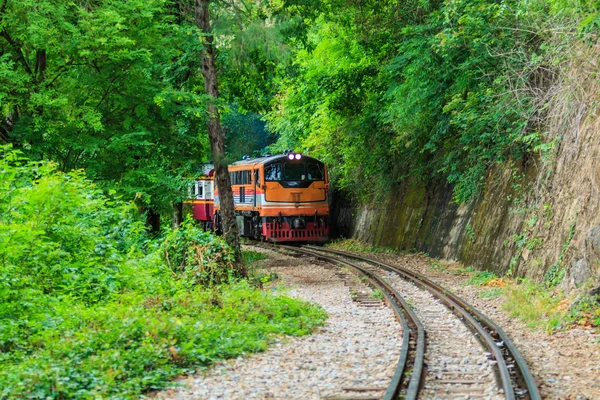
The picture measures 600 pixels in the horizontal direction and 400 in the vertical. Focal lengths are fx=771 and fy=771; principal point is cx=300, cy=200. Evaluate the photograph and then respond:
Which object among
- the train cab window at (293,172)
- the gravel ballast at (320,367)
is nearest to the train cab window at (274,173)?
the train cab window at (293,172)

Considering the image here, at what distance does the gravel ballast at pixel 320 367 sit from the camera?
7371 millimetres

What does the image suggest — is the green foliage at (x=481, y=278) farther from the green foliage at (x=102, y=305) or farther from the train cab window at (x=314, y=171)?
the train cab window at (x=314, y=171)

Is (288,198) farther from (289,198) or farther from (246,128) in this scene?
(246,128)

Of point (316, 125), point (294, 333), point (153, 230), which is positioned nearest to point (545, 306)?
point (294, 333)

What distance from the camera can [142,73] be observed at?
56.8ft

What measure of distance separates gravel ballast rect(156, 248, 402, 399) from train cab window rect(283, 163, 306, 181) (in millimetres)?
15922

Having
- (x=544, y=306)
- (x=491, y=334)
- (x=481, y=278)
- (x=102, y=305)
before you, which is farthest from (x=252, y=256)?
(x=491, y=334)

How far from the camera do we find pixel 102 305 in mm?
10789

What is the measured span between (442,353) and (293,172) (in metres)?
19.6

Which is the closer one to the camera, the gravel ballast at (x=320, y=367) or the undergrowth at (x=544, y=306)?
the gravel ballast at (x=320, y=367)

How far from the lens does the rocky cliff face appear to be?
12.6 m

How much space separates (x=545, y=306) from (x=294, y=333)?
3.97 meters

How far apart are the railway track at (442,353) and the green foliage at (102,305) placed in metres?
1.66

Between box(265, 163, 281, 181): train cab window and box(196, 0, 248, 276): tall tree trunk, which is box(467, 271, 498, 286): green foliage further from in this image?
box(265, 163, 281, 181): train cab window
